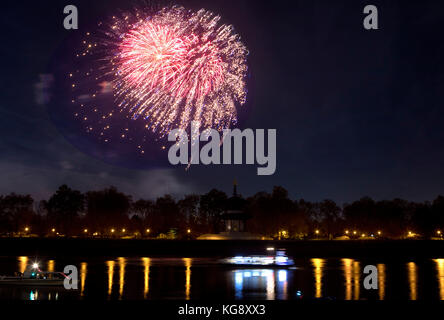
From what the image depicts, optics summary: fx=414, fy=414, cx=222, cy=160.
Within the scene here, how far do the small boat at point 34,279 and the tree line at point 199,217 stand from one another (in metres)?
84.1

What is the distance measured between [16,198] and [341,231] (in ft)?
386

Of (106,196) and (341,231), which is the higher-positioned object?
(106,196)

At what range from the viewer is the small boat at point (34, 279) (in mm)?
27141

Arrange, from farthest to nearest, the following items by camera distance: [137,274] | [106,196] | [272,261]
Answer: [106,196], [272,261], [137,274]

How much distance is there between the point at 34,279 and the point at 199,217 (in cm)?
13102

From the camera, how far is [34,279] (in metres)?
27.5

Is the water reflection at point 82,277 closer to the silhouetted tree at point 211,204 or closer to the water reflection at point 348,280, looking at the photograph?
the water reflection at point 348,280

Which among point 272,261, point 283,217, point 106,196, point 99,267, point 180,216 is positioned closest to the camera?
point 99,267

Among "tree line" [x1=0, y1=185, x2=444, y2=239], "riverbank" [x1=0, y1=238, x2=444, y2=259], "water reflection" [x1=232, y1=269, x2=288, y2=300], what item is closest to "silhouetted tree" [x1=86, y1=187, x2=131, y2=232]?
"tree line" [x1=0, y1=185, x2=444, y2=239]

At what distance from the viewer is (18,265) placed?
3928 centimetres

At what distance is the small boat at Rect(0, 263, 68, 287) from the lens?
89.0ft
